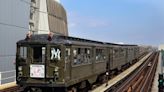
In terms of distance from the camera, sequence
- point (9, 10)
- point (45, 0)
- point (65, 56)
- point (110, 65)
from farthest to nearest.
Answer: point (45, 0) → point (9, 10) → point (110, 65) → point (65, 56)

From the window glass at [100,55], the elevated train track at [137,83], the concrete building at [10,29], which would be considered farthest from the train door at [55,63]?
the concrete building at [10,29]

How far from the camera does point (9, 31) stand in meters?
34.0

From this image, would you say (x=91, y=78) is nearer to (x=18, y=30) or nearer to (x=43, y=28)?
(x=18, y=30)

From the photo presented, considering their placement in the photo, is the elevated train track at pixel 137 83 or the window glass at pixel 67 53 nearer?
the window glass at pixel 67 53

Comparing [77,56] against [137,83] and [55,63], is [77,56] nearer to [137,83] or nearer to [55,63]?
[55,63]

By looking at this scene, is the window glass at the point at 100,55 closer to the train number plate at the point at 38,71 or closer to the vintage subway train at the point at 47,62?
the vintage subway train at the point at 47,62

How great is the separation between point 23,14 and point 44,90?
1955cm

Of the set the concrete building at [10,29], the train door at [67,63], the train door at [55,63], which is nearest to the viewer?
the train door at [55,63]

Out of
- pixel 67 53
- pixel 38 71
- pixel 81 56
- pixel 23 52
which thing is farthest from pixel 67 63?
pixel 81 56

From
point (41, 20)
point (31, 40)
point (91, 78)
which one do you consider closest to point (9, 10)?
point (91, 78)

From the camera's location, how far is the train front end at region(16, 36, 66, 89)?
17328 mm

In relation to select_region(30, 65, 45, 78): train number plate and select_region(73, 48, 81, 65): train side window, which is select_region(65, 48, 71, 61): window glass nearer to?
select_region(73, 48, 81, 65): train side window

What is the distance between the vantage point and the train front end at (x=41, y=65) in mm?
17328

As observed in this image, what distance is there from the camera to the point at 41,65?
17.5m
